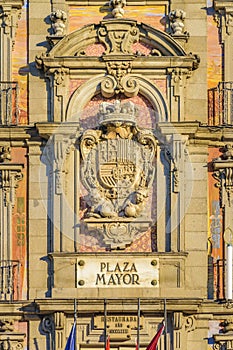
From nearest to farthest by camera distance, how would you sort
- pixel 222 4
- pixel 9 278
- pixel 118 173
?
pixel 9 278 < pixel 118 173 < pixel 222 4

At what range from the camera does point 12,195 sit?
120 feet

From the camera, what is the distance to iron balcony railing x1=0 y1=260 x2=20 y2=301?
3634cm

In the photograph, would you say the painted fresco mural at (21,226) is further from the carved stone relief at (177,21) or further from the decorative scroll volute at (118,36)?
the carved stone relief at (177,21)

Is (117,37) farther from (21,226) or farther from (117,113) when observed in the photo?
(21,226)

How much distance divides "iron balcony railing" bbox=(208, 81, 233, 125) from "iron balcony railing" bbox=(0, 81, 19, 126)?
3112mm

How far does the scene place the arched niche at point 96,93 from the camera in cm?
3672

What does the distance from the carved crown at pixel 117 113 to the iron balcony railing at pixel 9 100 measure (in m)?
1.38

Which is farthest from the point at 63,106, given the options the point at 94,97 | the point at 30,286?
the point at 30,286

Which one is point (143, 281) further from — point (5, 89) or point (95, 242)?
point (5, 89)

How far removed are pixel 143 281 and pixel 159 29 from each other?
415 cm

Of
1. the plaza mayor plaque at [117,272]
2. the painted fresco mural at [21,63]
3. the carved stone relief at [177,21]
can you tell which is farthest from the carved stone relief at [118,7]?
the plaza mayor plaque at [117,272]

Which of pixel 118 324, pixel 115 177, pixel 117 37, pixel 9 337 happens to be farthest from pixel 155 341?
pixel 117 37

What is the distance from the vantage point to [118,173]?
120ft

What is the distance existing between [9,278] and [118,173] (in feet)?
7.85
